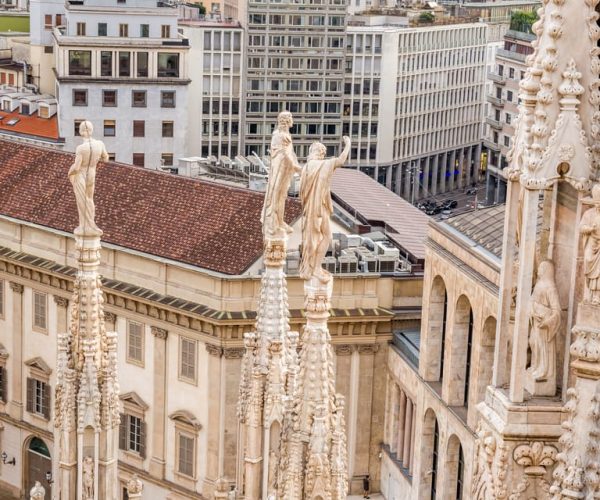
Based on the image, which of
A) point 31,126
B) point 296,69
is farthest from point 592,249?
point 296,69

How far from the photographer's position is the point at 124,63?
463 feet

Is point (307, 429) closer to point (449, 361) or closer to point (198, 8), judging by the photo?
point (449, 361)

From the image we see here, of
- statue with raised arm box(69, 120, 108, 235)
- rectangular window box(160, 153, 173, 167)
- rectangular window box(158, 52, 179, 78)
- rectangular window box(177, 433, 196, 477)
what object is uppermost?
statue with raised arm box(69, 120, 108, 235)

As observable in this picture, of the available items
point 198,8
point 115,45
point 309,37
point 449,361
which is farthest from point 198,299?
point 198,8

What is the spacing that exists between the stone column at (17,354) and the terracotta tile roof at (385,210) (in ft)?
60.9

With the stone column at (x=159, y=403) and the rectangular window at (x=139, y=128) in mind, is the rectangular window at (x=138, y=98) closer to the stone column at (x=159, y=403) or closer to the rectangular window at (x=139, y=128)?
the rectangular window at (x=139, y=128)

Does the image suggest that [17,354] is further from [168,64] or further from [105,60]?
[168,64]

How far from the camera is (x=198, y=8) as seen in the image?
19862 cm

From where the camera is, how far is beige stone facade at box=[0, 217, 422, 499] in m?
89.0

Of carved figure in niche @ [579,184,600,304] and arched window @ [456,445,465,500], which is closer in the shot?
carved figure in niche @ [579,184,600,304]

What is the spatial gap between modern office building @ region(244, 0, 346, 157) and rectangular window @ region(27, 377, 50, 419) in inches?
3293

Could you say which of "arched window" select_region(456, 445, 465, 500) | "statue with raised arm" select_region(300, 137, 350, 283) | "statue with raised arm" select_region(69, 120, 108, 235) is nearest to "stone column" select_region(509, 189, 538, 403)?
"statue with raised arm" select_region(300, 137, 350, 283)

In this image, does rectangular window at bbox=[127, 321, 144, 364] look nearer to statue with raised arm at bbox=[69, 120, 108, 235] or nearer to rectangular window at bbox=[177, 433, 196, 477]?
rectangular window at bbox=[177, 433, 196, 477]

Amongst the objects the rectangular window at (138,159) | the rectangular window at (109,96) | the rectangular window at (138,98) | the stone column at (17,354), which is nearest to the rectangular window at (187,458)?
the stone column at (17,354)
